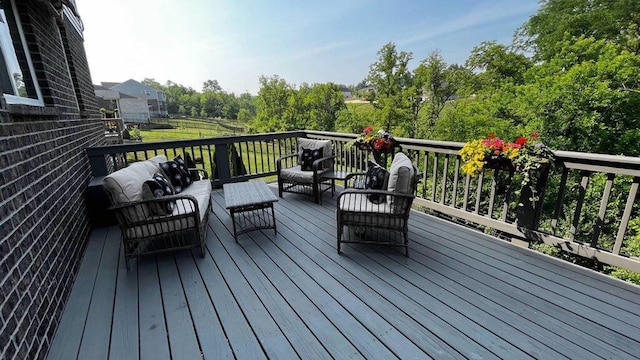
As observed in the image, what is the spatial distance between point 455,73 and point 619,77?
6.78 meters

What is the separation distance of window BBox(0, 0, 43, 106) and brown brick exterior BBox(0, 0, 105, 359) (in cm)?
8

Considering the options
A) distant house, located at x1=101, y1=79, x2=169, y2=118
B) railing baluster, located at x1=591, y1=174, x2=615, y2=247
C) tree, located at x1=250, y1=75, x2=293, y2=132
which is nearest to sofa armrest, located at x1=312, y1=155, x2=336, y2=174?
railing baluster, located at x1=591, y1=174, x2=615, y2=247

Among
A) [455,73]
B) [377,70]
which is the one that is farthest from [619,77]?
[377,70]

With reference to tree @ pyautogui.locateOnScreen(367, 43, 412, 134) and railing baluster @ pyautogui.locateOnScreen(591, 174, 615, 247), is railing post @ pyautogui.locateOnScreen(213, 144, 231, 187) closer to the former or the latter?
railing baluster @ pyautogui.locateOnScreen(591, 174, 615, 247)

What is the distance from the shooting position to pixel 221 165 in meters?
4.75

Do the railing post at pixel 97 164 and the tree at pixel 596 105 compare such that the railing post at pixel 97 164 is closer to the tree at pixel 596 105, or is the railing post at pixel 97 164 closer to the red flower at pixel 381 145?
the red flower at pixel 381 145

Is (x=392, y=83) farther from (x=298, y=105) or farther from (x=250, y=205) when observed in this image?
(x=250, y=205)

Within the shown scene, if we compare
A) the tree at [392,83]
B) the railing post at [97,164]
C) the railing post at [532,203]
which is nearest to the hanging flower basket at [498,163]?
the railing post at [532,203]

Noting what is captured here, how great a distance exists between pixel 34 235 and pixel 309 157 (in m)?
3.09

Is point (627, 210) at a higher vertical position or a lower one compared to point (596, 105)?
lower

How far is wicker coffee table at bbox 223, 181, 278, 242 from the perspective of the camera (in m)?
2.84

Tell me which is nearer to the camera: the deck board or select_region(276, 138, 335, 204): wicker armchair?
the deck board

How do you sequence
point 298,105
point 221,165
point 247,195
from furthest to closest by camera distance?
→ point 298,105
point 221,165
point 247,195

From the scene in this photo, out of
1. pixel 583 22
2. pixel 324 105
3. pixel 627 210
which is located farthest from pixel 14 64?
pixel 324 105
